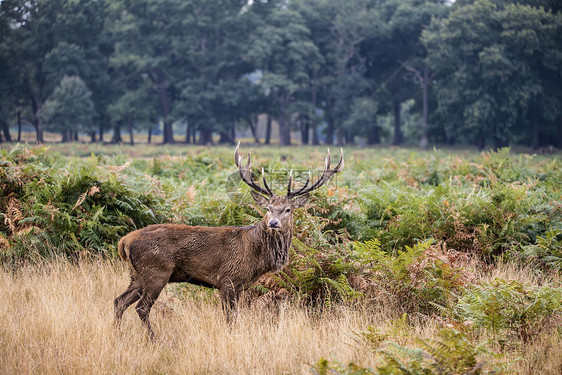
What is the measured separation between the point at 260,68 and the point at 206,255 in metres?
48.5

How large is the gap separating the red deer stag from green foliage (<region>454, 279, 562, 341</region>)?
77.6 inches

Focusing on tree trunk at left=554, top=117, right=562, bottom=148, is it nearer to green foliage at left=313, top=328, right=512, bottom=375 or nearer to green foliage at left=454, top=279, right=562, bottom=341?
green foliage at left=454, top=279, right=562, bottom=341

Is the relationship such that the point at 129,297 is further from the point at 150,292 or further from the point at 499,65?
the point at 499,65

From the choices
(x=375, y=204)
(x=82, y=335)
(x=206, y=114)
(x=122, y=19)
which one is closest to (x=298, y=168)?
(x=375, y=204)

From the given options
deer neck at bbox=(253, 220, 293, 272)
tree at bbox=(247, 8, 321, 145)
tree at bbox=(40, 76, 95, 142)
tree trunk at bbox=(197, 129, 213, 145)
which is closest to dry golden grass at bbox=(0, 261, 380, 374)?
deer neck at bbox=(253, 220, 293, 272)

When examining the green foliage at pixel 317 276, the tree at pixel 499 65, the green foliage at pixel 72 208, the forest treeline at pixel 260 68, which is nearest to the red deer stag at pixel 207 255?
the green foliage at pixel 317 276

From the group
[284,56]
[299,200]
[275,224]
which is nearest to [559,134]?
[284,56]

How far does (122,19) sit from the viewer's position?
50.4 metres

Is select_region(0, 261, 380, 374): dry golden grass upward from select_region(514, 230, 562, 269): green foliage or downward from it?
downward

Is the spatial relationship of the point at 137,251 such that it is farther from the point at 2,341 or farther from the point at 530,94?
the point at 530,94

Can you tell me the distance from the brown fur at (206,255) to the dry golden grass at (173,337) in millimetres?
290

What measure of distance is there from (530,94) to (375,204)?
35.2m

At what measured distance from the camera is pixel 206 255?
532cm

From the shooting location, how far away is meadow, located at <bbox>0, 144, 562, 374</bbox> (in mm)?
4477
